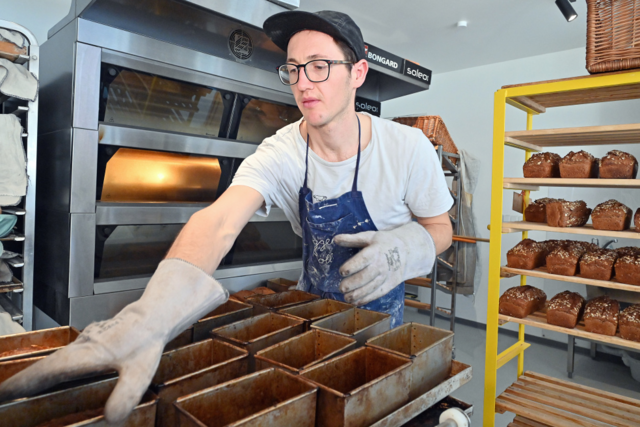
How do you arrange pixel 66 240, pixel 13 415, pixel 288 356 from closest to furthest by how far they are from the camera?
1. pixel 13 415
2. pixel 288 356
3. pixel 66 240

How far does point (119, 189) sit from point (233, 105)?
2.47ft

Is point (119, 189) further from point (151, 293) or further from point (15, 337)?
point (151, 293)

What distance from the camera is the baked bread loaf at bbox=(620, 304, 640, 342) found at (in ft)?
6.68

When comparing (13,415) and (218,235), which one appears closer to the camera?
(13,415)

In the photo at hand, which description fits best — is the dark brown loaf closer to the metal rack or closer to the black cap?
the black cap

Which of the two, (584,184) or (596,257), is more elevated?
(584,184)

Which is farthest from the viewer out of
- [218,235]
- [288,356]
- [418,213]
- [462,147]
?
[462,147]

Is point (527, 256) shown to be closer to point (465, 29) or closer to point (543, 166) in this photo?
point (543, 166)

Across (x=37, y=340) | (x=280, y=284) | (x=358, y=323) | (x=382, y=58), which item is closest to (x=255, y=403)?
(x=358, y=323)

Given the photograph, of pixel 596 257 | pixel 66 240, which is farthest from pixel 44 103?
pixel 596 257

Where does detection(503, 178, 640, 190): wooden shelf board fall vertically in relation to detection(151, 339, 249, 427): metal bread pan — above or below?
above

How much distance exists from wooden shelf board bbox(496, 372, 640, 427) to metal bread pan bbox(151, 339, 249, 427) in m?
1.94

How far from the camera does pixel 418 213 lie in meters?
1.57

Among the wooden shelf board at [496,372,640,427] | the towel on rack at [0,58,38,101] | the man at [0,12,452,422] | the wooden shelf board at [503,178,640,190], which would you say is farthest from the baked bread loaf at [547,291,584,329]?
the towel on rack at [0,58,38,101]
